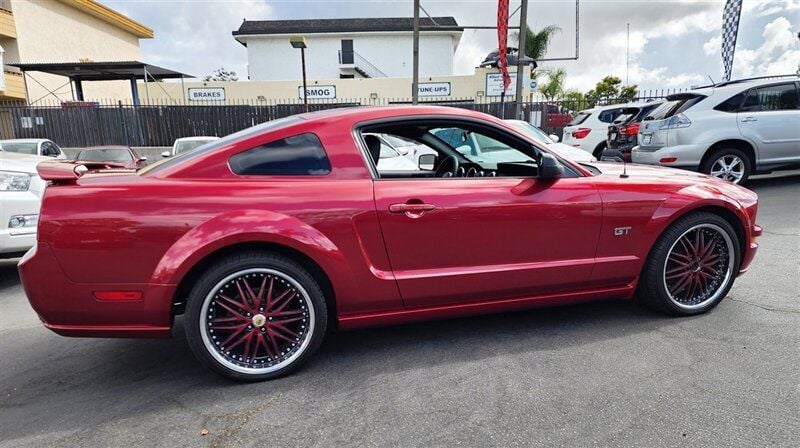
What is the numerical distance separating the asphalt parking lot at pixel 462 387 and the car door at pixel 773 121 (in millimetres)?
4962

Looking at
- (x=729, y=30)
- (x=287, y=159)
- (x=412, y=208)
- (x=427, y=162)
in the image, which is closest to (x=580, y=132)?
(x=729, y=30)

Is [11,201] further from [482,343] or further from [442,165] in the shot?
[482,343]

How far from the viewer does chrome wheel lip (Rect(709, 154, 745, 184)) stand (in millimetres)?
7305

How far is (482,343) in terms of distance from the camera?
3.01 meters

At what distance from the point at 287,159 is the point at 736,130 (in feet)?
24.2

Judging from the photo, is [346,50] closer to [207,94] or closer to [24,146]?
[207,94]

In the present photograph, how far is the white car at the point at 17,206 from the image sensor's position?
4.40 m

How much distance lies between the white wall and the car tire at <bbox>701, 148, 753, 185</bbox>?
29.8 metres

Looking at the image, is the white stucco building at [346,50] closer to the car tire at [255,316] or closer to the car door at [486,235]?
the car door at [486,235]

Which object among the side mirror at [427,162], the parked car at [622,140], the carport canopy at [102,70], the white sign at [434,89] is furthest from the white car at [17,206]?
the white sign at [434,89]

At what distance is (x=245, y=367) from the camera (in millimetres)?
2605

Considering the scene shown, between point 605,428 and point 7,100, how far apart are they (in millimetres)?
28148

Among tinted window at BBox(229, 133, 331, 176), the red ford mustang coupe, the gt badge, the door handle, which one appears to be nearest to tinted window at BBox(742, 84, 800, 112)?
the red ford mustang coupe

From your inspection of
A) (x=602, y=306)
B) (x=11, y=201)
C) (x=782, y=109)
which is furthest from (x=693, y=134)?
(x=11, y=201)
